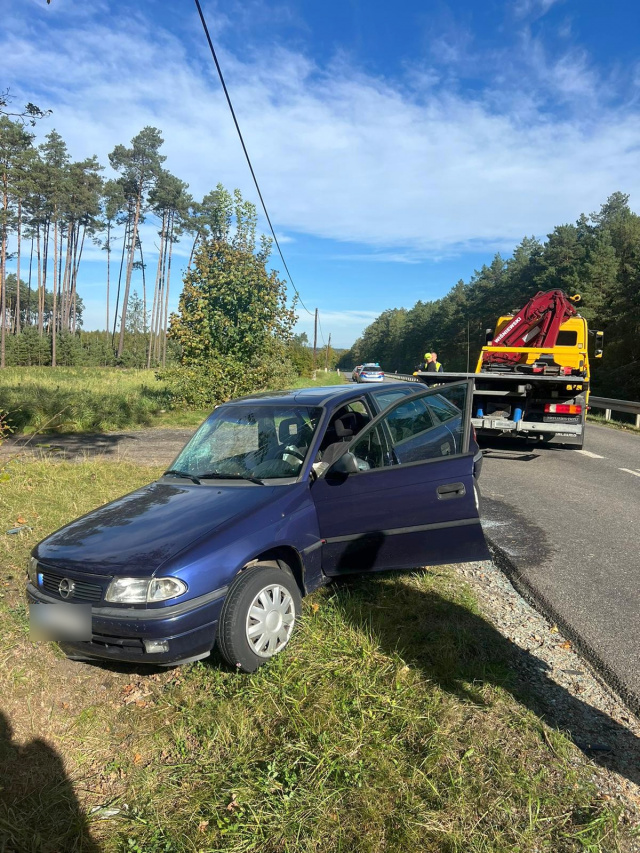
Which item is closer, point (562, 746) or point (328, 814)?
point (328, 814)

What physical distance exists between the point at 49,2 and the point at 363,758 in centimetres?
556

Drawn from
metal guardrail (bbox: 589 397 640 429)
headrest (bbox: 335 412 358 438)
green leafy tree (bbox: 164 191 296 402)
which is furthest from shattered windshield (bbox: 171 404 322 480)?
metal guardrail (bbox: 589 397 640 429)

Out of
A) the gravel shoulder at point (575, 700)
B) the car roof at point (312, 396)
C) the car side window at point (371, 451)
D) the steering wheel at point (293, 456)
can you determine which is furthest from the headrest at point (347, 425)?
the gravel shoulder at point (575, 700)

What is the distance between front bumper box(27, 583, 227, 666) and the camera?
286 centimetres

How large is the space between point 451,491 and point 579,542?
8.33 ft

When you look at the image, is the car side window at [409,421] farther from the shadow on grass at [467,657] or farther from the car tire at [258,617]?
the car tire at [258,617]

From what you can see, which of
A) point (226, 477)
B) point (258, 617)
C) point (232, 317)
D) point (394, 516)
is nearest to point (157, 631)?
point (258, 617)

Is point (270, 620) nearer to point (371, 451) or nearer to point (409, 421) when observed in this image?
point (371, 451)

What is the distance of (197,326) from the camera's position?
12.8 metres

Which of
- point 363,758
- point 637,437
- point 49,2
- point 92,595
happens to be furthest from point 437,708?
point 637,437

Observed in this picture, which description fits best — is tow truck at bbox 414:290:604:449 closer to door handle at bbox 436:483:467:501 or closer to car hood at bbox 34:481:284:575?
door handle at bbox 436:483:467:501

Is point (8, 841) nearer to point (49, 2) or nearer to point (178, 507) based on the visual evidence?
point (178, 507)

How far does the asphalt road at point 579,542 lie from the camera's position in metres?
3.66

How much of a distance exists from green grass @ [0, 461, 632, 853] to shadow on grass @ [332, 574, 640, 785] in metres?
0.02
